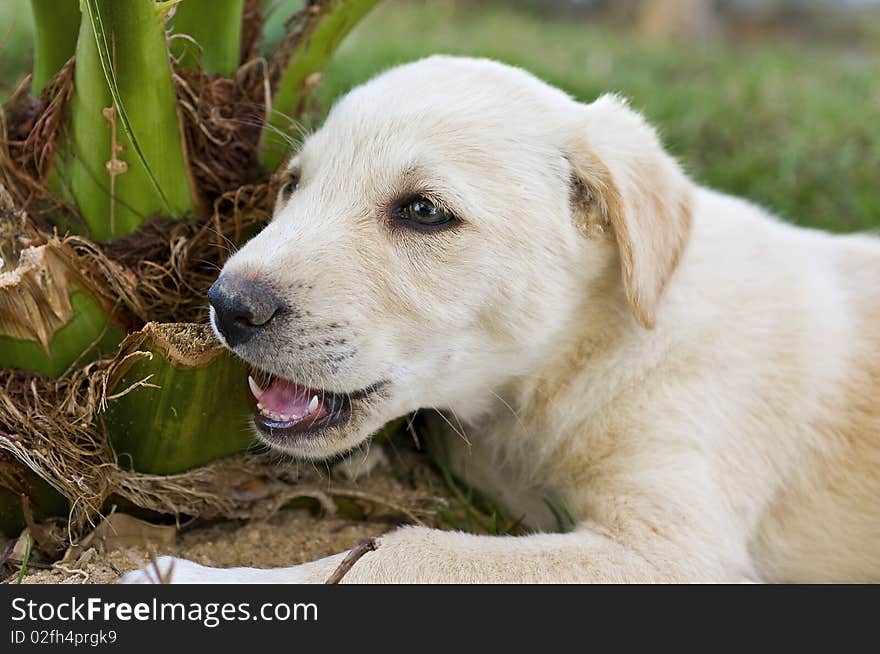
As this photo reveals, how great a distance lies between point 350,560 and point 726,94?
558cm

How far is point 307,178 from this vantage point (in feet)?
9.96

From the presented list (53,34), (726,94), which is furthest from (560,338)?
(726,94)

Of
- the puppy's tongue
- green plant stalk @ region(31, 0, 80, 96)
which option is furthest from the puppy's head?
green plant stalk @ region(31, 0, 80, 96)

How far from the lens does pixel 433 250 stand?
2785mm

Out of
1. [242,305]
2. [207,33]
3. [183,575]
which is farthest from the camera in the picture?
[207,33]

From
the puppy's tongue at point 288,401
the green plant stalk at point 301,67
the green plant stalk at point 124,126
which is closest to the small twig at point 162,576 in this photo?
the puppy's tongue at point 288,401

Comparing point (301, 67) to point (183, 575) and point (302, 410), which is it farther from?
point (183, 575)

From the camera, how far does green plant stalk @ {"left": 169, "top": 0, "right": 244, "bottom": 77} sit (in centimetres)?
308

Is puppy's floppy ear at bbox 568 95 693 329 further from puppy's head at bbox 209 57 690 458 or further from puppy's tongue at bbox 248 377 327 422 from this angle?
puppy's tongue at bbox 248 377 327 422

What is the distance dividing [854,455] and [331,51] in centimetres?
222

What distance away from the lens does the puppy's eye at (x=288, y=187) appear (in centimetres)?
314

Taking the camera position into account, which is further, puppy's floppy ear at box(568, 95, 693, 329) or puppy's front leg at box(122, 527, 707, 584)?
puppy's floppy ear at box(568, 95, 693, 329)

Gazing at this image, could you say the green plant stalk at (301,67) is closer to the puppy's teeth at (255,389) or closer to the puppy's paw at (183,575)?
the puppy's teeth at (255,389)

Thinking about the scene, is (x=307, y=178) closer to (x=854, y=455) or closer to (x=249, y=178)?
(x=249, y=178)
